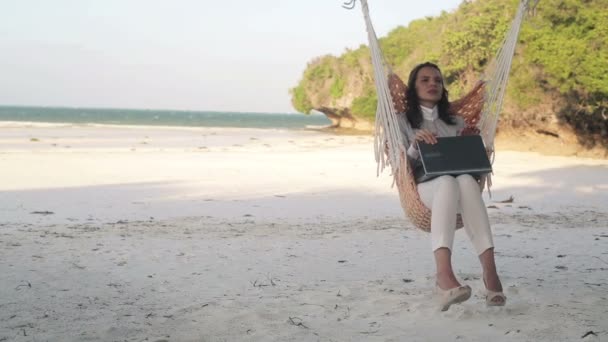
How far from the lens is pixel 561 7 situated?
11.0 metres

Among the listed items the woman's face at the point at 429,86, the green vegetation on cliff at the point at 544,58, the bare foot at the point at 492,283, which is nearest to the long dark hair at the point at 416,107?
the woman's face at the point at 429,86

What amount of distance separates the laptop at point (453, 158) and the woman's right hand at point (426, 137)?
0.05 ft

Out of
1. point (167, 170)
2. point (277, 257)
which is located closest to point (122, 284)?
point (277, 257)

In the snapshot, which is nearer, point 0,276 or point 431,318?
point 431,318

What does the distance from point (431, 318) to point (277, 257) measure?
4.12 ft

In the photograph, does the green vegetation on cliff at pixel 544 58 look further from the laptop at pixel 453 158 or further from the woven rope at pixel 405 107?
the laptop at pixel 453 158

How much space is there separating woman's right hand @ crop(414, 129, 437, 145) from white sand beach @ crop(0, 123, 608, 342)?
0.63m

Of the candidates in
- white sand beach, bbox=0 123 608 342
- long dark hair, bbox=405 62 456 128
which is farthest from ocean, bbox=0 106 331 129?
long dark hair, bbox=405 62 456 128

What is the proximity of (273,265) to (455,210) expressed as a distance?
1.18 m

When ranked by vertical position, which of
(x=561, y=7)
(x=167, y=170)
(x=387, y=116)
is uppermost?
(x=561, y=7)

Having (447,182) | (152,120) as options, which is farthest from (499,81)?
(152,120)

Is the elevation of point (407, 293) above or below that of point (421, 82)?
below

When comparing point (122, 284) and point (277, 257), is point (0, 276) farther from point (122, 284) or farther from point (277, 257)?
point (277, 257)

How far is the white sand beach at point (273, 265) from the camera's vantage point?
216 cm
